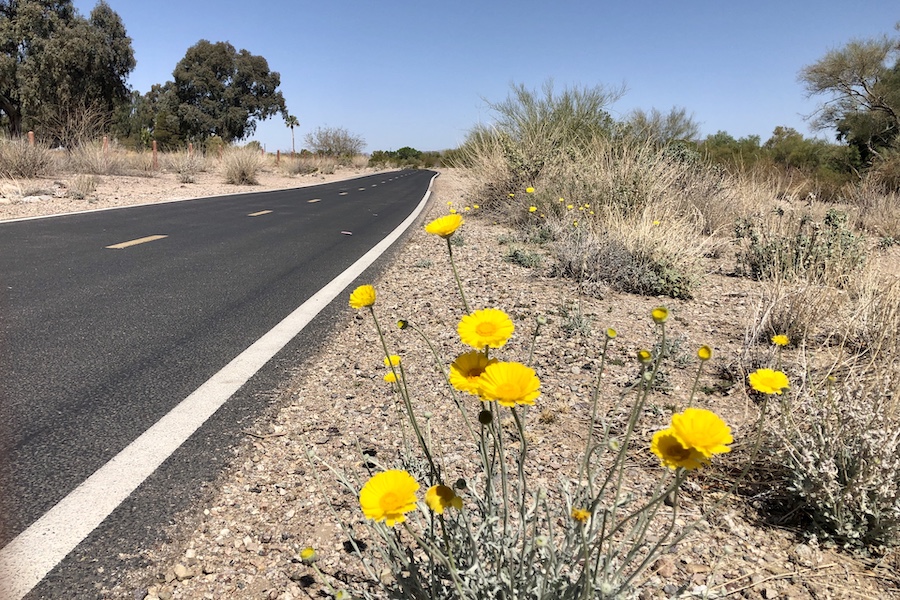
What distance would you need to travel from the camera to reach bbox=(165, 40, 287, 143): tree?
5269 cm

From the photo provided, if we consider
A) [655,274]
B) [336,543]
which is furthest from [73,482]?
[655,274]

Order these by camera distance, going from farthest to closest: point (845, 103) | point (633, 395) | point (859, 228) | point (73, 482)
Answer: point (845, 103) → point (859, 228) → point (633, 395) → point (73, 482)

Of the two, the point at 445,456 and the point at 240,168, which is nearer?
the point at 445,456

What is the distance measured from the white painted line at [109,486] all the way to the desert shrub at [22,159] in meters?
15.8

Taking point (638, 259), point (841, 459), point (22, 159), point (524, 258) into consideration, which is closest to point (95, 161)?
point (22, 159)

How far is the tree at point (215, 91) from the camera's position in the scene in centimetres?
5269

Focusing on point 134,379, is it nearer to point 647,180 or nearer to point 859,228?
point 647,180

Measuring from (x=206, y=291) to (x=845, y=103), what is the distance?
26.7 metres

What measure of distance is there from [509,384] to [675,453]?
33 cm

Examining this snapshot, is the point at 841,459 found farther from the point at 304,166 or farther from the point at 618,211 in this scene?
the point at 304,166

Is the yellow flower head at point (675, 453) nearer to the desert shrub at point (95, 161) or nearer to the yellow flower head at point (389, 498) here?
the yellow flower head at point (389, 498)

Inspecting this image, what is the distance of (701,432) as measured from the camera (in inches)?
39.4

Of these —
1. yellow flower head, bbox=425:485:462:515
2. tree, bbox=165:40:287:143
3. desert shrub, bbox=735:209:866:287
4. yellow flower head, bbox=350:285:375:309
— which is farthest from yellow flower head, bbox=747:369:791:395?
tree, bbox=165:40:287:143

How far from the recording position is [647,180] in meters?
8.07
